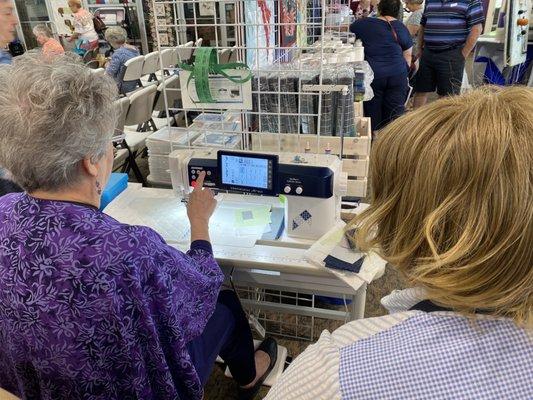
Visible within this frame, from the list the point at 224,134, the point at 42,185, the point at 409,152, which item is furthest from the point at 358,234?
the point at 224,134

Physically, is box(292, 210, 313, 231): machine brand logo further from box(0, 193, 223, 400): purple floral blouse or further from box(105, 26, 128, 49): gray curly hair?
box(105, 26, 128, 49): gray curly hair

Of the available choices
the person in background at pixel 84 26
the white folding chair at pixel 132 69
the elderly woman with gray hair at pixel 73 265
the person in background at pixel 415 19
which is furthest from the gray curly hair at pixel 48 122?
the person in background at pixel 84 26

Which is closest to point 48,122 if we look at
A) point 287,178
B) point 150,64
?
point 287,178

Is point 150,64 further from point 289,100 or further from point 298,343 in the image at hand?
point 298,343

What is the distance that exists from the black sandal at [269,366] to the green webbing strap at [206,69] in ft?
3.57

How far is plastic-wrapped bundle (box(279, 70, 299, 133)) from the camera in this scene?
1.50m

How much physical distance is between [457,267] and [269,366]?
1412mm

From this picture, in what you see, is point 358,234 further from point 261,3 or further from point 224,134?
point 261,3

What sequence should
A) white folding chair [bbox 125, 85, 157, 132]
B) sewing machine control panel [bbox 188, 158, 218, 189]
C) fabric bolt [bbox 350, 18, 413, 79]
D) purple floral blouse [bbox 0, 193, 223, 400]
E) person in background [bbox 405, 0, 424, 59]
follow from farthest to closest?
person in background [bbox 405, 0, 424, 59]
fabric bolt [bbox 350, 18, 413, 79]
white folding chair [bbox 125, 85, 157, 132]
sewing machine control panel [bbox 188, 158, 218, 189]
purple floral blouse [bbox 0, 193, 223, 400]

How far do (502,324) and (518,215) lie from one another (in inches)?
5.4

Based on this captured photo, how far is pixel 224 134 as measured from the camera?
1.70m

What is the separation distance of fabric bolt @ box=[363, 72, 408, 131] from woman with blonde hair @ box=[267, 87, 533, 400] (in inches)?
113

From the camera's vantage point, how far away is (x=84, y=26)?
5.47 meters

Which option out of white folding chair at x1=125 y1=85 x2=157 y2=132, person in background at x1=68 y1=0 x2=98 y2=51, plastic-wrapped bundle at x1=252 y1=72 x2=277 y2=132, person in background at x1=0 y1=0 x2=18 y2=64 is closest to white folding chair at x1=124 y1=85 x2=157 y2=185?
white folding chair at x1=125 y1=85 x2=157 y2=132
